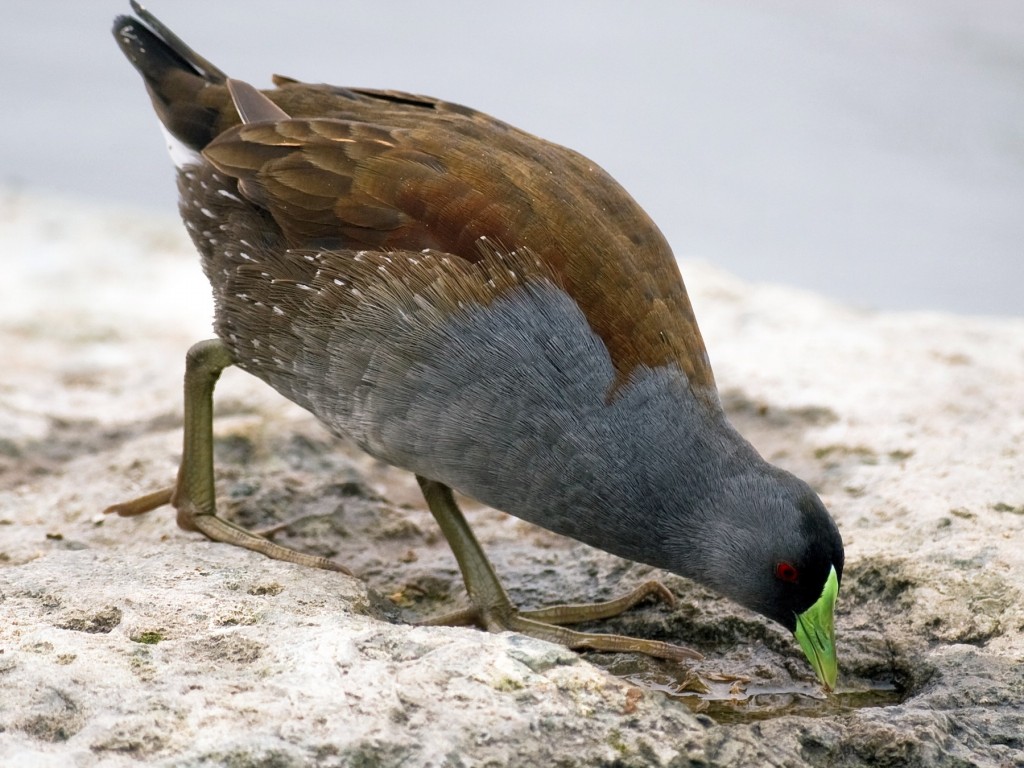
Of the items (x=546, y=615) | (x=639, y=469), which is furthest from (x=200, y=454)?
(x=639, y=469)

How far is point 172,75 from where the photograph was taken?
5129mm

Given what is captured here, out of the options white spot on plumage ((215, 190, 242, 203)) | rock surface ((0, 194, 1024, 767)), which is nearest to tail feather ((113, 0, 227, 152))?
white spot on plumage ((215, 190, 242, 203))

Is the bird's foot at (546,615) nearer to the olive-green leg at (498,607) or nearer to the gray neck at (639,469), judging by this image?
the olive-green leg at (498,607)

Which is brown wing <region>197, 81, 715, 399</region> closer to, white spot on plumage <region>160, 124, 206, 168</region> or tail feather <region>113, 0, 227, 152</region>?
white spot on plumage <region>160, 124, 206, 168</region>

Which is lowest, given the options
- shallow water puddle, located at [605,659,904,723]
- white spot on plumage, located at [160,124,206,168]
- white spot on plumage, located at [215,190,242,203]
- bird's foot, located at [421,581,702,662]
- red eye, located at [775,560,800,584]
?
bird's foot, located at [421,581,702,662]

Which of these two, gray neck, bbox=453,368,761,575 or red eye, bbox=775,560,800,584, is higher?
gray neck, bbox=453,368,761,575

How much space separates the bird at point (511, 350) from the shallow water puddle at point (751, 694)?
0.10m

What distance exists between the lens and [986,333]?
22.4 ft

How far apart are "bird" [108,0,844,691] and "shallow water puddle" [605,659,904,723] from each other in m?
0.10

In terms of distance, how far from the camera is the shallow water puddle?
371cm

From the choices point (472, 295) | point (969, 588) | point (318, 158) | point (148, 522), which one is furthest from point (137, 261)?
point (969, 588)

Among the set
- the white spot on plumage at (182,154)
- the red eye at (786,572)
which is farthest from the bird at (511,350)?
the white spot on plumage at (182,154)

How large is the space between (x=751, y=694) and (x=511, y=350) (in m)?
1.29

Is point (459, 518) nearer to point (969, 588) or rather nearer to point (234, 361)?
point (234, 361)
